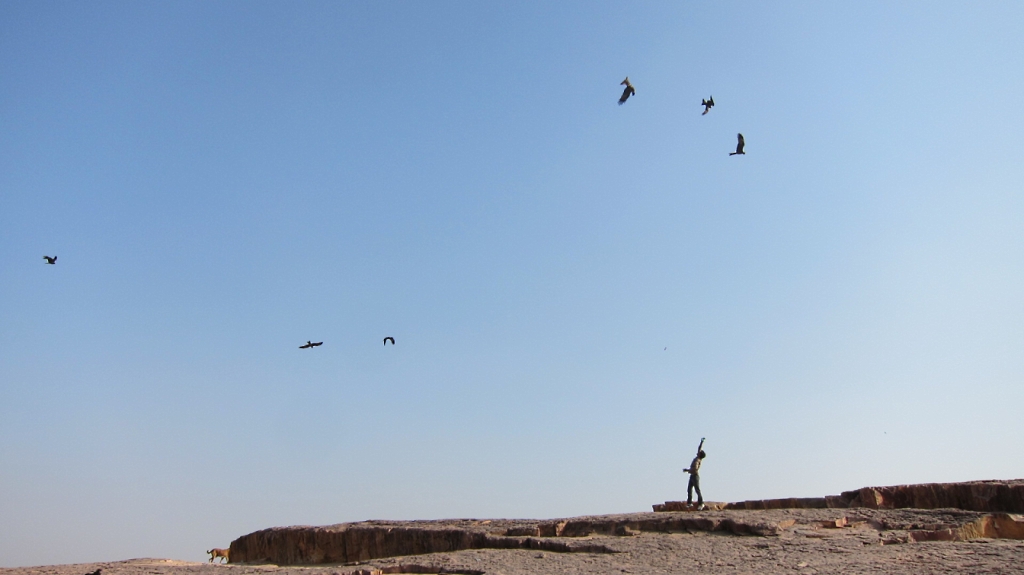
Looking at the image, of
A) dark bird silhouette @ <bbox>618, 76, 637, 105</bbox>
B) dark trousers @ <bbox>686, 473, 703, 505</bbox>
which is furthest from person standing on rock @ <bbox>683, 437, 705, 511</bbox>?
dark bird silhouette @ <bbox>618, 76, 637, 105</bbox>

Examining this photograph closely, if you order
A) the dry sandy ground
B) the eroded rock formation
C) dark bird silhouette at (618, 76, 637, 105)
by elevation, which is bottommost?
the dry sandy ground

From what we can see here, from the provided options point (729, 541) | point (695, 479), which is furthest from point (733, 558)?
point (695, 479)

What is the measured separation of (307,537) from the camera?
19797 mm

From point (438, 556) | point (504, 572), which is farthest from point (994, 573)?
point (438, 556)

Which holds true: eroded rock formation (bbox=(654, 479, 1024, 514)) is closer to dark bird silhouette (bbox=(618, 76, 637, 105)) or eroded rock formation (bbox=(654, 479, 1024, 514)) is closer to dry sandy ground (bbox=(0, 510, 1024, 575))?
dry sandy ground (bbox=(0, 510, 1024, 575))

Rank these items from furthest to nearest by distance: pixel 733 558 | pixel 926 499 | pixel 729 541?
pixel 926 499 → pixel 729 541 → pixel 733 558

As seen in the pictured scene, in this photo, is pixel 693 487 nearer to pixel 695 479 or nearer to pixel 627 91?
pixel 695 479

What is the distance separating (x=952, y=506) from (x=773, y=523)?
15.4ft

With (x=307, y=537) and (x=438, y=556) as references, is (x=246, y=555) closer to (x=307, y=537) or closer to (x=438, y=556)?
(x=307, y=537)

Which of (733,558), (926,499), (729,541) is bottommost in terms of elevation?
(733,558)

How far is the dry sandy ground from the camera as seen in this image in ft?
33.7

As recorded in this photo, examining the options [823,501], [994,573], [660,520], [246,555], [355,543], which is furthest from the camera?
[246,555]

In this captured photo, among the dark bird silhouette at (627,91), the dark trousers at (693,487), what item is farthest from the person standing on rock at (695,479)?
the dark bird silhouette at (627,91)

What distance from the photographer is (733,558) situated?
11570mm
